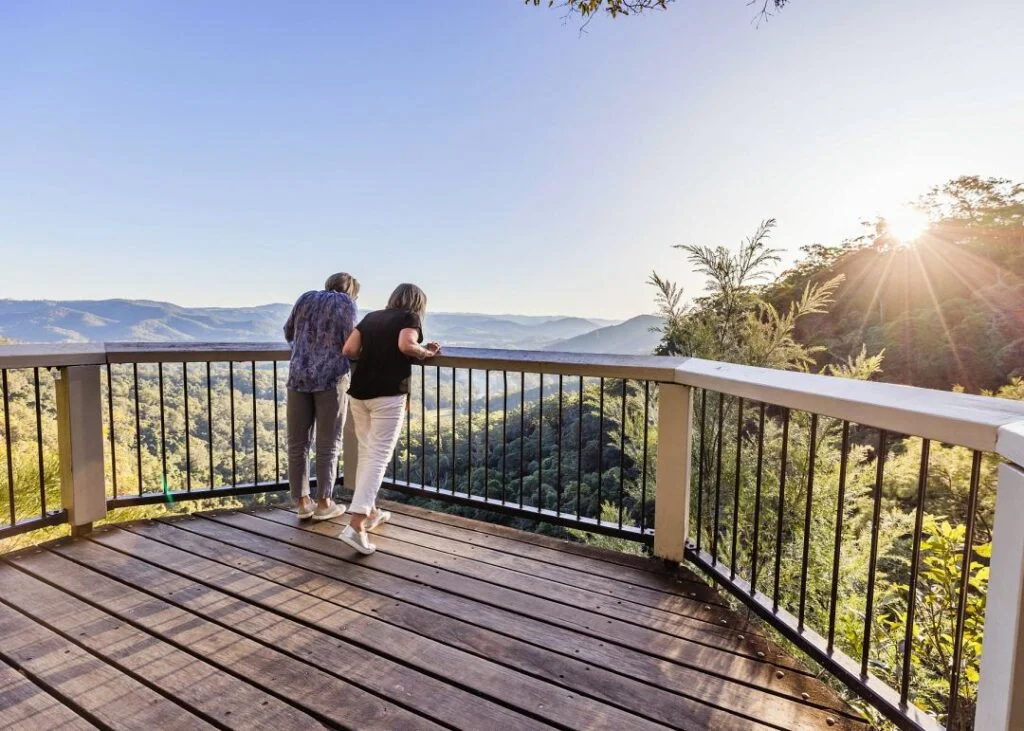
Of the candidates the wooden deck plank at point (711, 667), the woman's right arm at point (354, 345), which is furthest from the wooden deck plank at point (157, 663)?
the woman's right arm at point (354, 345)

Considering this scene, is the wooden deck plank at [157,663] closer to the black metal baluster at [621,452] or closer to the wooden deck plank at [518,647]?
the wooden deck plank at [518,647]

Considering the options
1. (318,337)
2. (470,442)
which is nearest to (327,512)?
(470,442)

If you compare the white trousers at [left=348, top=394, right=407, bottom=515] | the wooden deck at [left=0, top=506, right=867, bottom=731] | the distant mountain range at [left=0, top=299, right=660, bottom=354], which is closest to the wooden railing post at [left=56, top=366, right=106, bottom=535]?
the wooden deck at [left=0, top=506, right=867, bottom=731]

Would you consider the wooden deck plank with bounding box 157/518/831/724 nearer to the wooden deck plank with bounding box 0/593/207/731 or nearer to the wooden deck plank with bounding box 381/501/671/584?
the wooden deck plank with bounding box 381/501/671/584

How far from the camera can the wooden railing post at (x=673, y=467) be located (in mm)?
2494

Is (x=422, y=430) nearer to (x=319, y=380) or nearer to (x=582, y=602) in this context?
(x=319, y=380)

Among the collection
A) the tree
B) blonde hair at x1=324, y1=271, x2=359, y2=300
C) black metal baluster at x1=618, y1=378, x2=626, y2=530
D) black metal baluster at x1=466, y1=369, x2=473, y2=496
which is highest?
the tree

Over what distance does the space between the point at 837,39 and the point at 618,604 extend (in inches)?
401

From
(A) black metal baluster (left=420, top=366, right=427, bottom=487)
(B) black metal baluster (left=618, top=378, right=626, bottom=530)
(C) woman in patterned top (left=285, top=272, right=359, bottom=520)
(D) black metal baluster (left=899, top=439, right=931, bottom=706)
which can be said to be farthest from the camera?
(A) black metal baluster (left=420, top=366, right=427, bottom=487)

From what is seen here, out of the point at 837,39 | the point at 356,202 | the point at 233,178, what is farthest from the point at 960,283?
the point at 233,178

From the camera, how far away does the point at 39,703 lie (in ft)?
5.20

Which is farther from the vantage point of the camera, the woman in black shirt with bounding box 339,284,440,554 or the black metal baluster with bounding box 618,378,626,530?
the black metal baluster with bounding box 618,378,626,530

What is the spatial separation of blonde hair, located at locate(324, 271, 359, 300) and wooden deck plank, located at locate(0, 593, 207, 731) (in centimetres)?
201

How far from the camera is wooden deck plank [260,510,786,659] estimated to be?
2.01m
